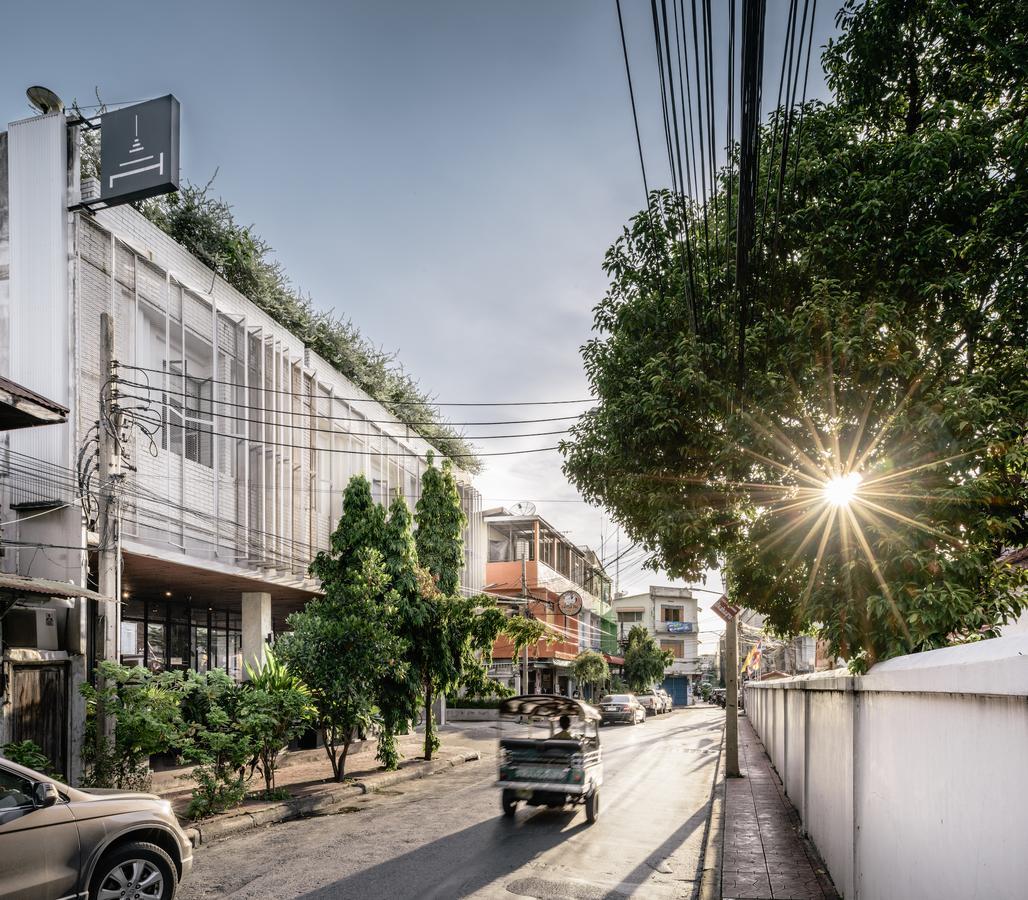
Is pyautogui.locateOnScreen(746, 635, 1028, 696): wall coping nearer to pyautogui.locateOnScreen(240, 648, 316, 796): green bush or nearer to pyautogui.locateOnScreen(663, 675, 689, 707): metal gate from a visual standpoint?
pyautogui.locateOnScreen(240, 648, 316, 796): green bush

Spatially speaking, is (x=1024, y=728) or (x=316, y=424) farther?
(x=316, y=424)

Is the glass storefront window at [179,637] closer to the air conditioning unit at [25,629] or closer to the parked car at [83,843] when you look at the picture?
the air conditioning unit at [25,629]

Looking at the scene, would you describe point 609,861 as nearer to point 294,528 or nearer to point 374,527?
point 374,527

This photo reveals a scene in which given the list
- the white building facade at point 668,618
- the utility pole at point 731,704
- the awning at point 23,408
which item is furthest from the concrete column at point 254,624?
the white building facade at point 668,618

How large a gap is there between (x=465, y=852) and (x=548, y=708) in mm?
4741

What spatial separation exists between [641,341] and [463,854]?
21.2ft

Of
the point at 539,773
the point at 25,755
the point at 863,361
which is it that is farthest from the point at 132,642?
the point at 863,361

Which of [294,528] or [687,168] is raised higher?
[687,168]

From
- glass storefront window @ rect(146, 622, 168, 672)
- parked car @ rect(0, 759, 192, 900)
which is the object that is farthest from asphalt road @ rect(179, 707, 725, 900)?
glass storefront window @ rect(146, 622, 168, 672)

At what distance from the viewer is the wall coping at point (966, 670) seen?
10.1ft

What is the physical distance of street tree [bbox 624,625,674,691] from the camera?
6869cm

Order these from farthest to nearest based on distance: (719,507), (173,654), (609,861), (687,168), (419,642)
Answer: (173,654), (419,642), (719,507), (609,861), (687,168)

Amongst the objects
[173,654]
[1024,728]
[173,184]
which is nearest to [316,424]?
[173,654]

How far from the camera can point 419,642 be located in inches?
782
